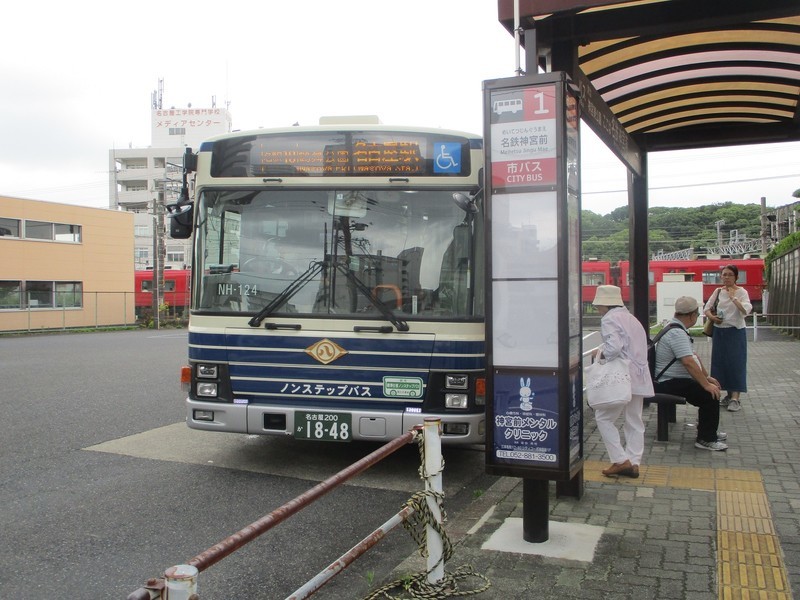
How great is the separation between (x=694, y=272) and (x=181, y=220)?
41757 mm

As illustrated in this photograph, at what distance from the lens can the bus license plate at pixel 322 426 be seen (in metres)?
5.94

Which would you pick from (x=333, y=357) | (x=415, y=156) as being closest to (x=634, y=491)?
(x=333, y=357)

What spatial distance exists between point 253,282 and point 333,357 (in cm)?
102

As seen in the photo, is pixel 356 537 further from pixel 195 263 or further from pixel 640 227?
pixel 640 227

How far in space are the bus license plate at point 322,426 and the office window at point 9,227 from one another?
31853 mm

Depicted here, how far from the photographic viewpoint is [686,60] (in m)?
6.53

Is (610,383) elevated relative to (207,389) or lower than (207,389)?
elevated

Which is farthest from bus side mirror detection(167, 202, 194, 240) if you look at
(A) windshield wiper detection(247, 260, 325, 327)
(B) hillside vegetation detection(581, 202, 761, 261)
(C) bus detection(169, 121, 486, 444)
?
(B) hillside vegetation detection(581, 202, 761, 261)

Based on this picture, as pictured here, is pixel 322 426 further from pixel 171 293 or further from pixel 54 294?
pixel 171 293

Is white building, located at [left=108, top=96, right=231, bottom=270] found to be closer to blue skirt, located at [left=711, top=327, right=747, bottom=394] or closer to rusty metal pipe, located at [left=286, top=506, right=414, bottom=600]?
blue skirt, located at [left=711, top=327, right=747, bottom=394]

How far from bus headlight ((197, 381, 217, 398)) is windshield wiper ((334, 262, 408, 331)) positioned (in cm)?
152

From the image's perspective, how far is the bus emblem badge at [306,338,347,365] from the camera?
6.06 metres

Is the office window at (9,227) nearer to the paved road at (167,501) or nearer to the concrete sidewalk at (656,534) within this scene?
the paved road at (167,501)

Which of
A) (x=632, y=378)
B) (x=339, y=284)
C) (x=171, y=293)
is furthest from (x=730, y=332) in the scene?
(x=171, y=293)
